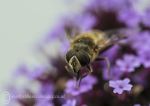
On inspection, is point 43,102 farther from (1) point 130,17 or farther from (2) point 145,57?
(1) point 130,17

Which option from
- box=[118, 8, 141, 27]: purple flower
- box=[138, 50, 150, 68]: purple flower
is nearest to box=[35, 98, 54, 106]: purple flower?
box=[138, 50, 150, 68]: purple flower

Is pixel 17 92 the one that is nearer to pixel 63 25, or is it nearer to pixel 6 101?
pixel 6 101

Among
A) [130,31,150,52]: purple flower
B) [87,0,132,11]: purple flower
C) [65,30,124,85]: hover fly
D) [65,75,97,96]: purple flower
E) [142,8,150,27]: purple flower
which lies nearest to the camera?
[65,30,124,85]: hover fly

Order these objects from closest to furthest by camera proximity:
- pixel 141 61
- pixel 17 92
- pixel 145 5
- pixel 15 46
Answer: pixel 141 61
pixel 17 92
pixel 145 5
pixel 15 46

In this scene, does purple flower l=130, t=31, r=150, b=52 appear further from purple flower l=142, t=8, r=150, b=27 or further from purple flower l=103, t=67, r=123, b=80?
purple flower l=103, t=67, r=123, b=80

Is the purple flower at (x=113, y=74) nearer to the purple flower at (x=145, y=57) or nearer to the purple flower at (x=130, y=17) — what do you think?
the purple flower at (x=145, y=57)

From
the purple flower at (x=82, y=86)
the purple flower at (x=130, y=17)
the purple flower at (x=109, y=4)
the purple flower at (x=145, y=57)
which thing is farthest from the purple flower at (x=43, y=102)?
the purple flower at (x=109, y=4)

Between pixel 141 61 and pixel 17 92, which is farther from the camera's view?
pixel 17 92

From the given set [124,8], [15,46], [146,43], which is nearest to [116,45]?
[146,43]

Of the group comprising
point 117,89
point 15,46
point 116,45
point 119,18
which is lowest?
point 117,89
